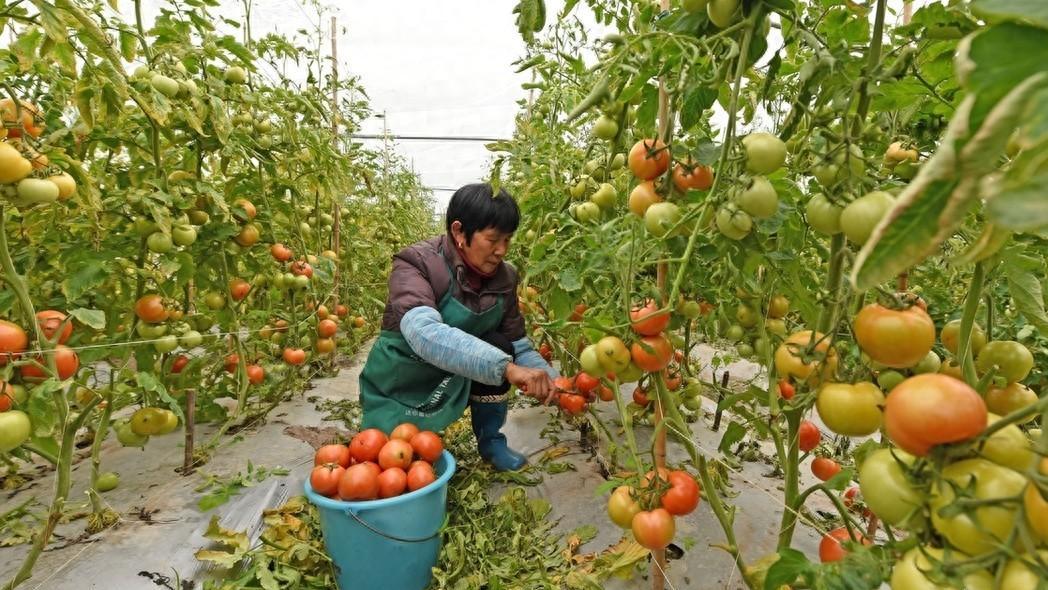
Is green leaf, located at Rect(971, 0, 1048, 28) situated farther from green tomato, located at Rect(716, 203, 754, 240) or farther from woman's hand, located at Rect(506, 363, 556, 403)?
woman's hand, located at Rect(506, 363, 556, 403)

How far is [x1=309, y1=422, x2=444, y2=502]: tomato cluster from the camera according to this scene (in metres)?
1.66

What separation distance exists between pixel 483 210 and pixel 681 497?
52.2 inches

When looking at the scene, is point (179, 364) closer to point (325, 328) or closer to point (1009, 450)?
point (325, 328)

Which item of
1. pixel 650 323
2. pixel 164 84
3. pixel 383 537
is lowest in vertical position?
pixel 383 537

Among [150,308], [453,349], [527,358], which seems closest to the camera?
[150,308]

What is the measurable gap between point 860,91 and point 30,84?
2.12 metres

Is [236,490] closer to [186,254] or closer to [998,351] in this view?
[186,254]

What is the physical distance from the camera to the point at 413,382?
233 cm

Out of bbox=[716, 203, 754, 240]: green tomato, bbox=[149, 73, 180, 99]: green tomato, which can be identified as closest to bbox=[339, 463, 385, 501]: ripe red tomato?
bbox=[149, 73, 180, 99]: green tomato

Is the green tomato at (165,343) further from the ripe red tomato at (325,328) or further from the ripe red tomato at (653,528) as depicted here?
the ripe red tomato at (653,528)

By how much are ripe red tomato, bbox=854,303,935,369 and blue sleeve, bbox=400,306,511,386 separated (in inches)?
49.8

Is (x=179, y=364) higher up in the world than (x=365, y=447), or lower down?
higher up

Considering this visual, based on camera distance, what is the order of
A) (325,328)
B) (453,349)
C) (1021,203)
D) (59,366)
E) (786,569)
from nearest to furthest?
(1021,203) < (786,569) < (59,366) < (453,349) < (325,328)

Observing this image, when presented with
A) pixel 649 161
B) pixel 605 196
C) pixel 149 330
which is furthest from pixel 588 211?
pixel 149 330
